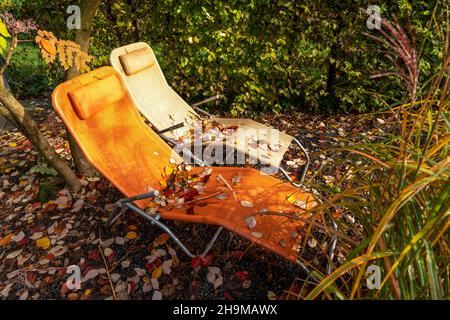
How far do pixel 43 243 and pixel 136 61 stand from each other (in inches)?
70.7

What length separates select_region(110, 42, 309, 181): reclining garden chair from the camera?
3.10 meters

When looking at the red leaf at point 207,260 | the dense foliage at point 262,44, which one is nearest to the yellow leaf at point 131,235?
the red leaf at point 207,260

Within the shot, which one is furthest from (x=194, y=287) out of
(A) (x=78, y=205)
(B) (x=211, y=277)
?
(A) (x=78, y=205)

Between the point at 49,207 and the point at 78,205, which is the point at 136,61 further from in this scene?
the point at 49,207

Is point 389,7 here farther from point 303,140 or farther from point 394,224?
point 394,224

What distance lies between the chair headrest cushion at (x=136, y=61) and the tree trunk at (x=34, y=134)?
94 cm

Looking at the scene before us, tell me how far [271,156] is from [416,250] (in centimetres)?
162

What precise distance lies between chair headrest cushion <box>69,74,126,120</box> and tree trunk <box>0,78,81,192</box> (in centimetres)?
55

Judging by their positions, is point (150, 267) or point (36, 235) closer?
point (150, 267)

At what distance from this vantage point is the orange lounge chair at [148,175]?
219 cm

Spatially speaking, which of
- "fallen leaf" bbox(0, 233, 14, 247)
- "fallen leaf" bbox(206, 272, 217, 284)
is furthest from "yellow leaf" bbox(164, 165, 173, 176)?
"fallen leaf" bbox(0, 233, 14, 247)

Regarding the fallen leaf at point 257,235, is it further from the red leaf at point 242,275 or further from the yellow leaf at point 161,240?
the yellow leaf at point 161,240

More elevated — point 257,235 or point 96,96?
point 96,96

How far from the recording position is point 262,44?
4367 millimetres
